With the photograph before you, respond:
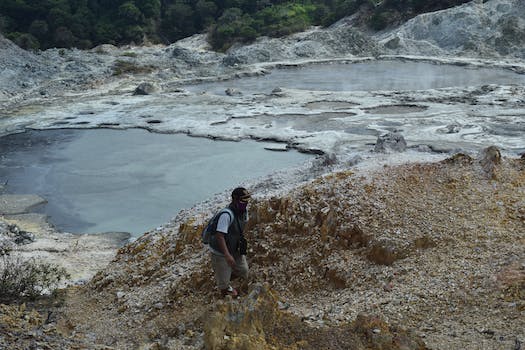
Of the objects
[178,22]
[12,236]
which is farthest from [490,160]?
[178,22]

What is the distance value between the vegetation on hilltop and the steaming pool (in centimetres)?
2050

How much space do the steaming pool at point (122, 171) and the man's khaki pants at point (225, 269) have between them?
4.67 m

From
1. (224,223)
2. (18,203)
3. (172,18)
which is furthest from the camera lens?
(172,18)

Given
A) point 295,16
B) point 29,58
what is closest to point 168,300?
point 29,58

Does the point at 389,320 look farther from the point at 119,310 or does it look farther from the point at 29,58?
the point at 29,58

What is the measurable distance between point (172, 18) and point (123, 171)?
32386 mm

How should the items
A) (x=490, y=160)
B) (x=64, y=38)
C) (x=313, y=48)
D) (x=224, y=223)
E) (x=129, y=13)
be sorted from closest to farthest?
(x=224, y=223) < (x=490, y=160) < (x=313, y=48) < (x=64, y=38) < (x=129, y=13)

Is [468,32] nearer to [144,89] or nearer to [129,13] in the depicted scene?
[144,89]

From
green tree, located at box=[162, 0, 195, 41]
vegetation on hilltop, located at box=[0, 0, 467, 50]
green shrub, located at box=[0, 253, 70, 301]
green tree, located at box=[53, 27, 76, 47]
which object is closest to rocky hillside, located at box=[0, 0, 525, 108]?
vegetation on hilltop, located at box=[0, 0, 467, 50]

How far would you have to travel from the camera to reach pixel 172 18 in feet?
142

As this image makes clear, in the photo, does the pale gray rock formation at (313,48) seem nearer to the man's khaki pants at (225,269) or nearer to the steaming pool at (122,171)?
the steaming pool at (122,171)

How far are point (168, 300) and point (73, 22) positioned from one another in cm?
3790

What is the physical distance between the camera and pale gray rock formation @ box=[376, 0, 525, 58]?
2745cm

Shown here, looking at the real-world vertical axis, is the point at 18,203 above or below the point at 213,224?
below
